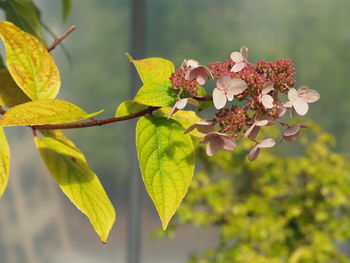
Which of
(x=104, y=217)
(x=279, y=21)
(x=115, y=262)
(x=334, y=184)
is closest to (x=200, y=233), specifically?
(x=115, y=262)

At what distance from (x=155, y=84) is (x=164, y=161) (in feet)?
0.14

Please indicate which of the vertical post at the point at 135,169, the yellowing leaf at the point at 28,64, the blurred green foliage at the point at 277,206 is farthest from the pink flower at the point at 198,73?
the vertical post at the point at 135,169

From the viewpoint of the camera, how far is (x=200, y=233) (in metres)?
2.34

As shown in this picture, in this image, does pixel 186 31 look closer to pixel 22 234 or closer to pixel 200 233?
pixel 200 233

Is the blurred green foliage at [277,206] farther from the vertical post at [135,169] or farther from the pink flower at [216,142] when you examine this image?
the pink flower at [216,142]

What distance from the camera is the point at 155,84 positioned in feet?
0.97

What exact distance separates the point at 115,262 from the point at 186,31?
3.47 ft

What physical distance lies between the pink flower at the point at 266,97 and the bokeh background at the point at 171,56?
1.79 m

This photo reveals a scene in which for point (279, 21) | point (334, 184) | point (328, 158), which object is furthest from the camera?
point (279, 21)

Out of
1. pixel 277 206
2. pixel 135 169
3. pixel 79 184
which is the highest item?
pixel 79 184

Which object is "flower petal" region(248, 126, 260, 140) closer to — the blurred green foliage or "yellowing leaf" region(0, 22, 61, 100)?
"yellowing leaf" region(0, 22, 61, 100)

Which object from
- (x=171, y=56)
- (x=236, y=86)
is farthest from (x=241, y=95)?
(x=171, y=56)

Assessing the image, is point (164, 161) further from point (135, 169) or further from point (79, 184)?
point (135, 169)

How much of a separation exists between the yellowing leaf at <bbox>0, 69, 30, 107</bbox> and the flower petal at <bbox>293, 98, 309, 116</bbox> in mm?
179
